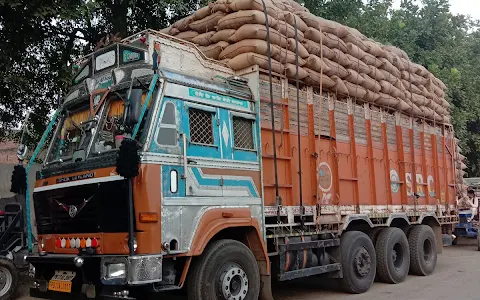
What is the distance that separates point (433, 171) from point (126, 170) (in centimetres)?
788

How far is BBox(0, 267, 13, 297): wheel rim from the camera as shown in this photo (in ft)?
23.0

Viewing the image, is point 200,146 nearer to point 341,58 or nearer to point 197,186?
point 197,186

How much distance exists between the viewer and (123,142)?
14.0 ft

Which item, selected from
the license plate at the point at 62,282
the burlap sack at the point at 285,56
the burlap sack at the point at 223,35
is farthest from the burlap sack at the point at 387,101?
the license plate at the point at 62,282

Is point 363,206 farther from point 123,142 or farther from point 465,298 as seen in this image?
point 123,142

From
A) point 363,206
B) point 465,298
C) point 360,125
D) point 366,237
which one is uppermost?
point 360,125

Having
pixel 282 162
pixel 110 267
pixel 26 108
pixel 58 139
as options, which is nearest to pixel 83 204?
pixel 110 267

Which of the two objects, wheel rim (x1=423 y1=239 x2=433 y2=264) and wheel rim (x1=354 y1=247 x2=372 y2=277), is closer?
wheel rim (x1=354 y1=247 x2=372 y2=277)

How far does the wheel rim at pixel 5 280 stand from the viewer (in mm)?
7012

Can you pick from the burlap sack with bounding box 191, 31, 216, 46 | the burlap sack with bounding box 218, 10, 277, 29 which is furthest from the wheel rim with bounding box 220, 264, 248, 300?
the burlap sack with bounding box 191, 31, 216, 46

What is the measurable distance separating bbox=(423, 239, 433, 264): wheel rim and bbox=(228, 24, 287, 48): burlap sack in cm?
541

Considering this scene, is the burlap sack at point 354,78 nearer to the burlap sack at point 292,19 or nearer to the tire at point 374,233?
the burlap sack at point 292,19

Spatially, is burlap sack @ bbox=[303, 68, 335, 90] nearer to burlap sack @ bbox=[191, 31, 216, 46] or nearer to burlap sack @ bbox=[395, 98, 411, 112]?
burlap sack @ bbox=[191, 31, 216, 46]

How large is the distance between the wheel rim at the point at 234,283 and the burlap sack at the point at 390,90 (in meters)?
5.13
